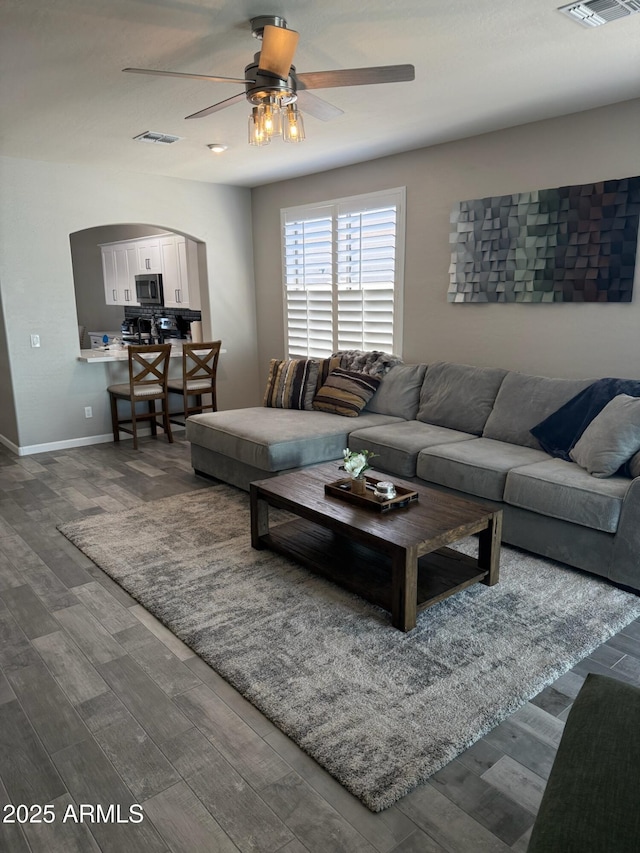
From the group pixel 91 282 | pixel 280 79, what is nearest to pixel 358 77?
pixel 280 79

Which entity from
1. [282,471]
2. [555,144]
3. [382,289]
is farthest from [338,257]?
[282,471]

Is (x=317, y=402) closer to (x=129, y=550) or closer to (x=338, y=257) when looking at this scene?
(x=338, y=257)

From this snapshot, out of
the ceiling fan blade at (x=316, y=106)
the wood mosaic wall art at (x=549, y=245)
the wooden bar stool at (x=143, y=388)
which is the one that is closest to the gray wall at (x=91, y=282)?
the wooden bar stool at (x=143, y=388)

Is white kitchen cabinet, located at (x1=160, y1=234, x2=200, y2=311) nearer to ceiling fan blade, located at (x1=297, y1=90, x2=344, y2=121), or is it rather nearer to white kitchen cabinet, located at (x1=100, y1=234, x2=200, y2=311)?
white kitchen cabinet, located at (x1=100, y1=234, x2=200, y2=311)

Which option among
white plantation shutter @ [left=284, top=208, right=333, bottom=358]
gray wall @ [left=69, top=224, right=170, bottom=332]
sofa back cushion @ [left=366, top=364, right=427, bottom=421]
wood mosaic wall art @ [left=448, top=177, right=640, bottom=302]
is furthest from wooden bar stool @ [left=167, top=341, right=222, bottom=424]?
gray wall @ [left=69, top=224, right=170, bottom=332]

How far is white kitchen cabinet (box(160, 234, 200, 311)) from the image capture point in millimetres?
6805

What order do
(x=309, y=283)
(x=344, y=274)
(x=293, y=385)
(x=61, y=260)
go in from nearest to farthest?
(x=293, y=385) < (x=61, y=260) < (x=344, y=274) < (x=309, y=283)

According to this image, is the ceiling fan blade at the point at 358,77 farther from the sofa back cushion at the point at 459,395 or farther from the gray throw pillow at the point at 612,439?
the sofa back cushion at the point at 459,395

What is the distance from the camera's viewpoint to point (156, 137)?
4.38 metres

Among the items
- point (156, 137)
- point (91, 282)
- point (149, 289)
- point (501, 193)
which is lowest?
point (149, 289)

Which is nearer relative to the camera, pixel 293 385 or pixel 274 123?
pixel 274 123

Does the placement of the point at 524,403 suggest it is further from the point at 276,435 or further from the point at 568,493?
the point at 276,435

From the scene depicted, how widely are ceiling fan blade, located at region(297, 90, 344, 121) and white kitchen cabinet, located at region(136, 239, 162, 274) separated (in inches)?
203

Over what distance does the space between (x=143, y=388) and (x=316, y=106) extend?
11.6 feet
